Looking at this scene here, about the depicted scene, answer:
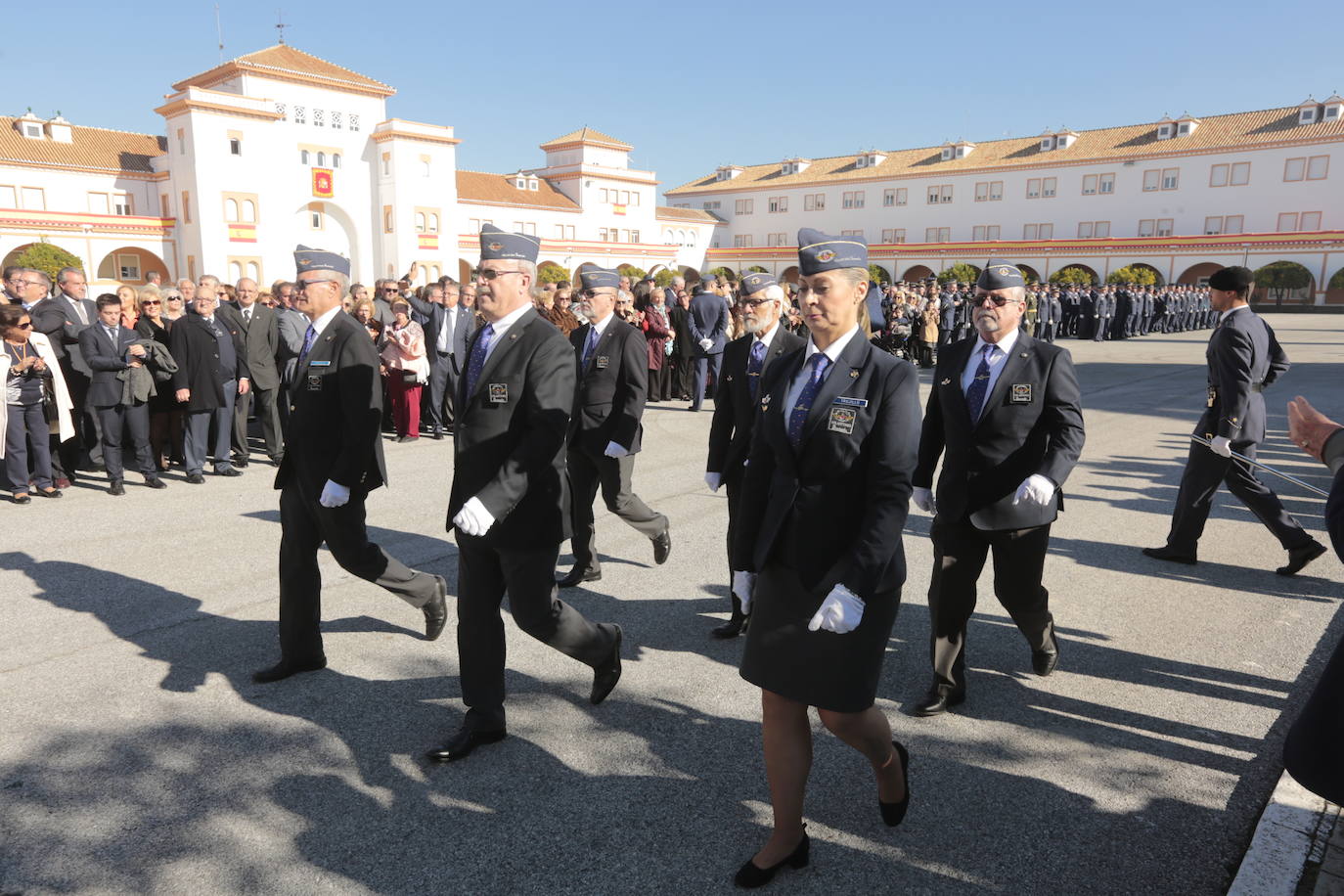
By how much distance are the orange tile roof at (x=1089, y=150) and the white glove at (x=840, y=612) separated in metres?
64.8

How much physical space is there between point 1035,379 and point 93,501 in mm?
7850

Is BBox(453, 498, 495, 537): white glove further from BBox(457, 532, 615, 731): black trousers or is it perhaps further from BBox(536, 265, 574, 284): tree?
BBox(536, 265, 574, 284): tree

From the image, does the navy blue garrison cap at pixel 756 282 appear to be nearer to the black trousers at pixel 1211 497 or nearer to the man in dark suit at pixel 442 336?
the black trousers at pixel 1211 497

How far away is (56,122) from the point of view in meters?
52.2

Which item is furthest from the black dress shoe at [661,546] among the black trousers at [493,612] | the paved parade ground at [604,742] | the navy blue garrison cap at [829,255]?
the navy blue garrison cap at [829,255]

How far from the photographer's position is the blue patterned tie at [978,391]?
3.84 m

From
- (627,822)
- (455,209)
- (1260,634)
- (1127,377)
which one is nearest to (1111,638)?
(1260,634)

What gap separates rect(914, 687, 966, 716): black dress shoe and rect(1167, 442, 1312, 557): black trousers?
3.18 meters

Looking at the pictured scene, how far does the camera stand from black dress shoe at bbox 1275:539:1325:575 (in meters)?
5.80

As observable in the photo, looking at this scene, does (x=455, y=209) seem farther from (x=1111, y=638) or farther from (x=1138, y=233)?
(x=1111, y=638)

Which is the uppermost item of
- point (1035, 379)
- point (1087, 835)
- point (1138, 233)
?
point (1138, 233)

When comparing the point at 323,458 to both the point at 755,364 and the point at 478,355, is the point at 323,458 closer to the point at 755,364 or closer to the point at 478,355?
the point at 478,355

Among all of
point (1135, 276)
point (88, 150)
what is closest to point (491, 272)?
point (1135, 276)

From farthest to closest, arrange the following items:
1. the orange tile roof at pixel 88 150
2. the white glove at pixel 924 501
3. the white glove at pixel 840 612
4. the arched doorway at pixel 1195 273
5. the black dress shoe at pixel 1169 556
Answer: the arched doorway at pixel 1195 273 < the orange tile roof at pixel 88 150 < the black dress shoe at pixel 1169 556 < the white glove at pixel 924 501 < the white glove at pixel 840 612
